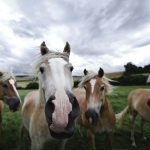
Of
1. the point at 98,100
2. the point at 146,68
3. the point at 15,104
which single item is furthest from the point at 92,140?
the point at 146,68

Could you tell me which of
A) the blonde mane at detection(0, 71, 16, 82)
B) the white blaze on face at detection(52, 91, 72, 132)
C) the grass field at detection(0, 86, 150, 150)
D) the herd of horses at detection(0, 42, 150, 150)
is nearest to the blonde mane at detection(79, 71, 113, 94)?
the herd of horses at detection(0, 42, 150, 150)

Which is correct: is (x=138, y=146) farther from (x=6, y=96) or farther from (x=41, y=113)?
(x=41, y=113)

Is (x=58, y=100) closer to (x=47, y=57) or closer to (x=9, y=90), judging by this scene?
(x=47, y=57)

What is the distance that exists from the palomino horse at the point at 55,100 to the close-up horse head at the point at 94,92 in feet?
4.59

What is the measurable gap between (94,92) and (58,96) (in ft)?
8.58

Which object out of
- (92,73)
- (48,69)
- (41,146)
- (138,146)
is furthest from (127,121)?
(48,69)

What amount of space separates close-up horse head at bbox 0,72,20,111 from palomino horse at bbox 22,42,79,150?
3020mm

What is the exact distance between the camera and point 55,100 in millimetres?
3131

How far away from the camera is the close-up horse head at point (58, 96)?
305 cm

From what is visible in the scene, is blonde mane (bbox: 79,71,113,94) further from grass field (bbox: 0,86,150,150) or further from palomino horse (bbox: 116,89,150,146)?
palomino horse (bbox: 116,89,150,146)

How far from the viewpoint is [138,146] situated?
849 centimetres

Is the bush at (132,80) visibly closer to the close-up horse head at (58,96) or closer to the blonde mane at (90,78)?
the blonde mane at (90,78)

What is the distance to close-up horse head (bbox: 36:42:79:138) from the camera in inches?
120

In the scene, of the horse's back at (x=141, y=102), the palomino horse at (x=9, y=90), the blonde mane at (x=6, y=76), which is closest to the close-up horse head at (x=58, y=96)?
the palomino horse at (x=9, y=90)
